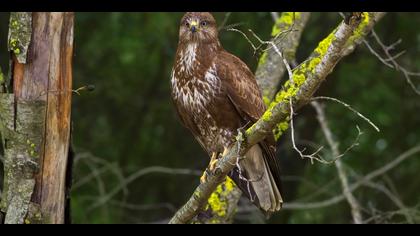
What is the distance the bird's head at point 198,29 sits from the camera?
5891 mm

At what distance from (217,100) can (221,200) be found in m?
0.77

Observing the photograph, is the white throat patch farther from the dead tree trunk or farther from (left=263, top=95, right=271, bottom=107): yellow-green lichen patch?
the dead tree trunk

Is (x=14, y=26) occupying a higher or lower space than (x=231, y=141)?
higher

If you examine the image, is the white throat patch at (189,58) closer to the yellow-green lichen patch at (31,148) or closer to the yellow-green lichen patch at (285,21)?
the yellow-green lichen patch at (285,21)

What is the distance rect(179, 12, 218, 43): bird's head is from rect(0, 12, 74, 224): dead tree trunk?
108 centimetres

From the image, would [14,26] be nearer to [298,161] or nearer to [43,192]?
[43,192]

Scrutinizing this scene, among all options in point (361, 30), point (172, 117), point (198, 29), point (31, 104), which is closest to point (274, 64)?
point (198, 29)

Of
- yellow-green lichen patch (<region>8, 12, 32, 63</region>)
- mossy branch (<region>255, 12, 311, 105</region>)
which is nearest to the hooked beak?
mossy branch (<region>255, 12, 311, 105</region>)

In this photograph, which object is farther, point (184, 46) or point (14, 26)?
point (184, 46)

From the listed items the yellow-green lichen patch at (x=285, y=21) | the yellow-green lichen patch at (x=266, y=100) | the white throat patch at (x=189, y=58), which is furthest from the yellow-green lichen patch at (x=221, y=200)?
the yellow-green lichen patch at (x=285, y=21)

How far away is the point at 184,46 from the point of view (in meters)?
5.92

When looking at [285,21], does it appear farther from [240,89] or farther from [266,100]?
[240,89]
